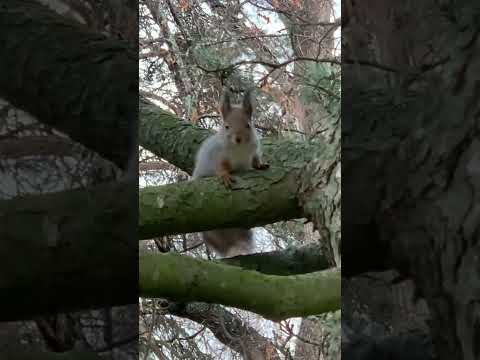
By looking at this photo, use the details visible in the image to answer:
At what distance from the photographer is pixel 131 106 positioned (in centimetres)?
70

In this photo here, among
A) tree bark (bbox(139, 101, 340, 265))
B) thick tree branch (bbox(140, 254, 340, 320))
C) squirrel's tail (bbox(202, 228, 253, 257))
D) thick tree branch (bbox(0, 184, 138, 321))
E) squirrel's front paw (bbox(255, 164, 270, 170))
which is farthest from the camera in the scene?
squirrel's tail (bbox(202, 228, 253, 257))

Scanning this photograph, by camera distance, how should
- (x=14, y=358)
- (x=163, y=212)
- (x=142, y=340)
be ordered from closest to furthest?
(x=14, y=358) < (x=163, y=212) < (x=142, y=340)

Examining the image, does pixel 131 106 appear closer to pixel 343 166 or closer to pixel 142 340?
pixel 343 166

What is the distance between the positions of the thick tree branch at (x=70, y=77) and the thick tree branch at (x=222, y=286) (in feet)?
1.03

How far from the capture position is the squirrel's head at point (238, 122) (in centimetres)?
140

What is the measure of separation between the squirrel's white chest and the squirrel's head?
0.05ft

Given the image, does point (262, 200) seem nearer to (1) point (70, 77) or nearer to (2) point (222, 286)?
(2) point (222, 286)

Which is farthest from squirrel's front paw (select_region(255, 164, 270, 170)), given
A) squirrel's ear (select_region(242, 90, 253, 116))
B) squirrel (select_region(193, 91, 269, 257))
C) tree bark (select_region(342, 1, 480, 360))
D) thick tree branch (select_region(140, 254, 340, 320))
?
tree bark (select_region(342, 1, 480, 360))

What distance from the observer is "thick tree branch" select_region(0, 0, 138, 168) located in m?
0.65

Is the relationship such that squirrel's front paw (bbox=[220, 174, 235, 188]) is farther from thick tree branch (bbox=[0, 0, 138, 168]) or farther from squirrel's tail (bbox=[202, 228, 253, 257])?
thick tree branch (bbox=[0, 0, 138, 168])

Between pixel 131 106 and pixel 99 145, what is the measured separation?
6cm

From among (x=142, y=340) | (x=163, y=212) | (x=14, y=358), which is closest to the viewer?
(x=14, y=358)

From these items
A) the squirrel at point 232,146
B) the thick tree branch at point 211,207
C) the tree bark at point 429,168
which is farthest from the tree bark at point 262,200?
the tree bark at point 429,168

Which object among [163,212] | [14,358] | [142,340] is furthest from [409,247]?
[142,340]
